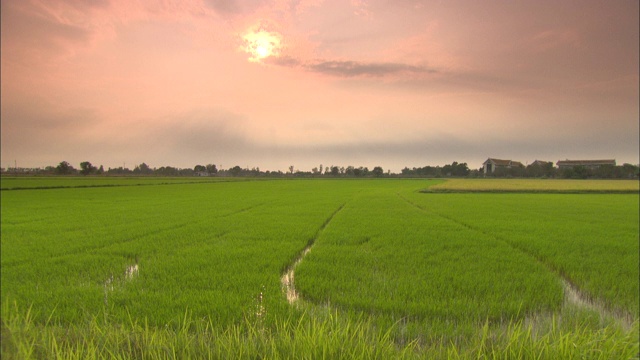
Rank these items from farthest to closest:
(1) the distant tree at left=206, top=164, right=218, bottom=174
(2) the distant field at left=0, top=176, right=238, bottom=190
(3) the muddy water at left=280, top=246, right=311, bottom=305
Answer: (1) the distant tree at left=206, top=164, right=218, bottom=174
(2) the distant field at left=0, top=176, right=238, bottom=190
(3) the muddy water at left=280, top=246, right=311, bottom=305

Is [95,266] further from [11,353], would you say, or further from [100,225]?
[100,225]

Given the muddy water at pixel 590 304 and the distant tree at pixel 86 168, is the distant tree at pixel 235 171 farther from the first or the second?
the muddy water at pixel 590 304

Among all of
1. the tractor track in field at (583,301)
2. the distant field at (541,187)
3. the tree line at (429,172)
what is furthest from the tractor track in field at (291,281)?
the tree line at (429,172)

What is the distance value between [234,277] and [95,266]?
10.4ft

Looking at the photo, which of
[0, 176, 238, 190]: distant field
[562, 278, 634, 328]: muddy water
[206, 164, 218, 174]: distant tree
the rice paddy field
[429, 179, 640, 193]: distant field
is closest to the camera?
the rice paddy field

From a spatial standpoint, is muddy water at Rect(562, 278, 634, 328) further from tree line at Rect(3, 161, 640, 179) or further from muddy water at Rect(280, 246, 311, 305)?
tree line at Rect(3, 161, 640, 179)

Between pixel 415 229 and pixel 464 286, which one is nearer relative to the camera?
pixel 464 286

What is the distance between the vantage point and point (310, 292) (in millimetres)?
4742


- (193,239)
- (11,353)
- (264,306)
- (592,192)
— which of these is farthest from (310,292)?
(592,192)

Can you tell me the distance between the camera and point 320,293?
4.73 m

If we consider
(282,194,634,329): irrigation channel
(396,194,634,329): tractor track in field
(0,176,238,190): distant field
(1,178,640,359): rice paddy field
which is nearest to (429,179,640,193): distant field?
(1,178,640,359): rice paddy field

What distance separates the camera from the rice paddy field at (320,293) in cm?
233

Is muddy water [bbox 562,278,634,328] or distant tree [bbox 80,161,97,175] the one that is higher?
distant tree [bbox 80,161,97,175]

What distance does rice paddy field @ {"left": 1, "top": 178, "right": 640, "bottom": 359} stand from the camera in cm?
233
